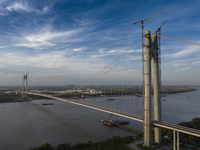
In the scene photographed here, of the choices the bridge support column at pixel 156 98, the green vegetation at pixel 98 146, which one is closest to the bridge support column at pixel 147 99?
the bridge support column at pixel 156 98

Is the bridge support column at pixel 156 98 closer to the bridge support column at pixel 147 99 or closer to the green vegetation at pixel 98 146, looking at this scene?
the bridge support column at pixel 147 99

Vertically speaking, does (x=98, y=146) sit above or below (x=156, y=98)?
below

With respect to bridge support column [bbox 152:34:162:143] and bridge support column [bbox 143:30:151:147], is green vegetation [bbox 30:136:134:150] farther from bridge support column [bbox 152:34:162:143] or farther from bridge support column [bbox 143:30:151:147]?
bridge support column [bbox 152:34:162:143]

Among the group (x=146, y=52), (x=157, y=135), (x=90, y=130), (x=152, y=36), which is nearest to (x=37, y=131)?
(x=90, y=130)

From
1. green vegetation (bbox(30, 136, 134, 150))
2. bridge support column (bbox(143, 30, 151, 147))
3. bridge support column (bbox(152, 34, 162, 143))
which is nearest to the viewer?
bridge support column (bbox(143, 30, 151, 147))

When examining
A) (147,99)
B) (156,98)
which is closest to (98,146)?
(147,99)

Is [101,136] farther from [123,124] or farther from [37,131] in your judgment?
[37,131]

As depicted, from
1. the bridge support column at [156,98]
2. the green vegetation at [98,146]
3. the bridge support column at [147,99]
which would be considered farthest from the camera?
the bridge support column at [156,98]

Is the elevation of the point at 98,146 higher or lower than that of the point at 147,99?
lower

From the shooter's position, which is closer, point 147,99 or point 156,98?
point 147,99

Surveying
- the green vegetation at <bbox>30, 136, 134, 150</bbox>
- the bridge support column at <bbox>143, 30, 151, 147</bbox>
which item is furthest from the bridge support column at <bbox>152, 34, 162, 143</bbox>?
the green vegetation at <bbox>30, 136, 134, 150</bbox>

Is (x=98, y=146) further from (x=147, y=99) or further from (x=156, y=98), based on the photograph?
(x=156, y=98)
